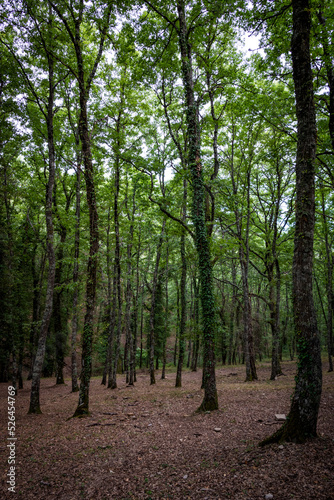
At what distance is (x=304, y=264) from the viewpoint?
430cm

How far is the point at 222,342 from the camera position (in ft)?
92.0

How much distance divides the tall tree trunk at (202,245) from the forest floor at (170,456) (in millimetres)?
856

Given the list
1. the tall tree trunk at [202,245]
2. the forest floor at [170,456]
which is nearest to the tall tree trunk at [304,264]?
the forest floor at [170,456]

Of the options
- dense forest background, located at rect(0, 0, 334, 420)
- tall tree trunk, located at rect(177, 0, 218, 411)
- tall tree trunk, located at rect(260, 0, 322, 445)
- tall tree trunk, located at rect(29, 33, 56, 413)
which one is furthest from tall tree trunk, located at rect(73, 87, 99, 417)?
tall tree trunk, located at rect(260, 0, 322, 445)

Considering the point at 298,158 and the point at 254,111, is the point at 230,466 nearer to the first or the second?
the point at 298,158

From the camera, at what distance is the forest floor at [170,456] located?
3416mm

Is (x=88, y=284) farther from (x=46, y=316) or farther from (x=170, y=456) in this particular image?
(x=170, y=456)

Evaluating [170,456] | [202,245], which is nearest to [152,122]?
[202,245]

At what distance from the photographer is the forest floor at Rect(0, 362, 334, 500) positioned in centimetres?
342

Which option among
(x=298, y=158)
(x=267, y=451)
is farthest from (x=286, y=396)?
(x=298, y=158)

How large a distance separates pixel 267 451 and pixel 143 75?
12.6 meters

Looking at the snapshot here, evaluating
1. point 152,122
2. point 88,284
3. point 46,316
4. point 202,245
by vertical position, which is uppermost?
point 152,122

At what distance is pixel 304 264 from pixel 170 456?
4.57m

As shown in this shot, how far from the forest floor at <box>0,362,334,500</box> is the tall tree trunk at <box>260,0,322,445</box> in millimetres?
396
